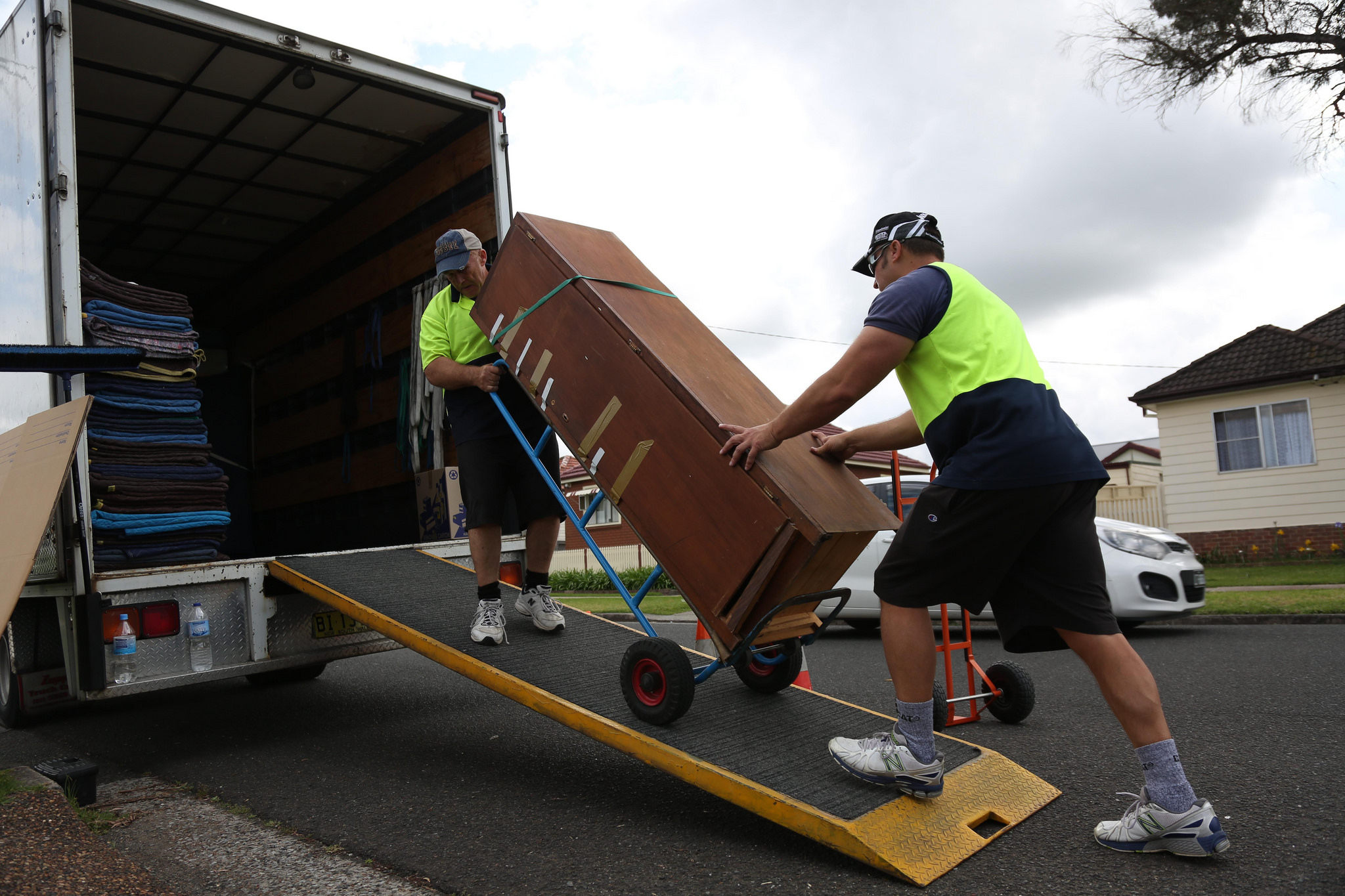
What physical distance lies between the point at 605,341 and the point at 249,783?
242cm

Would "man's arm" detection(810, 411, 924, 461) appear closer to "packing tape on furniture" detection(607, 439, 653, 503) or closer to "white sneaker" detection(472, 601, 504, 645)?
"packing tape on furniture" detection(607, 439, 653, 503)

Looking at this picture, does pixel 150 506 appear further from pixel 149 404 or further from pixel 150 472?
pixel 149 404

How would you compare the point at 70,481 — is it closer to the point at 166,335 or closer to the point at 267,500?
the point at 166,335

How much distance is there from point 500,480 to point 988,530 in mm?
2448

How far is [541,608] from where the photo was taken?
4406mm

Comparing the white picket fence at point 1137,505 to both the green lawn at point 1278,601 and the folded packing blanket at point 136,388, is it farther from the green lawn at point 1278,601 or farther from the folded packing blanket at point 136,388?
the folded packing blanket at point 136,388

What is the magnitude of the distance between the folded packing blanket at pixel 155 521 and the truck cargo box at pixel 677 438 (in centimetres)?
225

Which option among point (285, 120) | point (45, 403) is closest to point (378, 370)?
point (285, 120)

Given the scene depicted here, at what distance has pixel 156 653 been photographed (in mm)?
3867

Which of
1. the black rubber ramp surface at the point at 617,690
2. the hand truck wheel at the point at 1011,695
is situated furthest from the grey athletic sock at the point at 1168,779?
the hand truck wheel at the point at 1011,695

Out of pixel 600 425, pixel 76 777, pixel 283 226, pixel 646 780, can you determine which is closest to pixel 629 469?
pixel 600 425

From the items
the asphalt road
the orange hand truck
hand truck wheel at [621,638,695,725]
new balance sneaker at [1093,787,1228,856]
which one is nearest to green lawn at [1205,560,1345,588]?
the asphalt road

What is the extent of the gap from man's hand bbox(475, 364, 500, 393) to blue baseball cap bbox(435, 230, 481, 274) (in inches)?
23.1

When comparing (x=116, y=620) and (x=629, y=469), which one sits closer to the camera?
(x=629, y=469)
